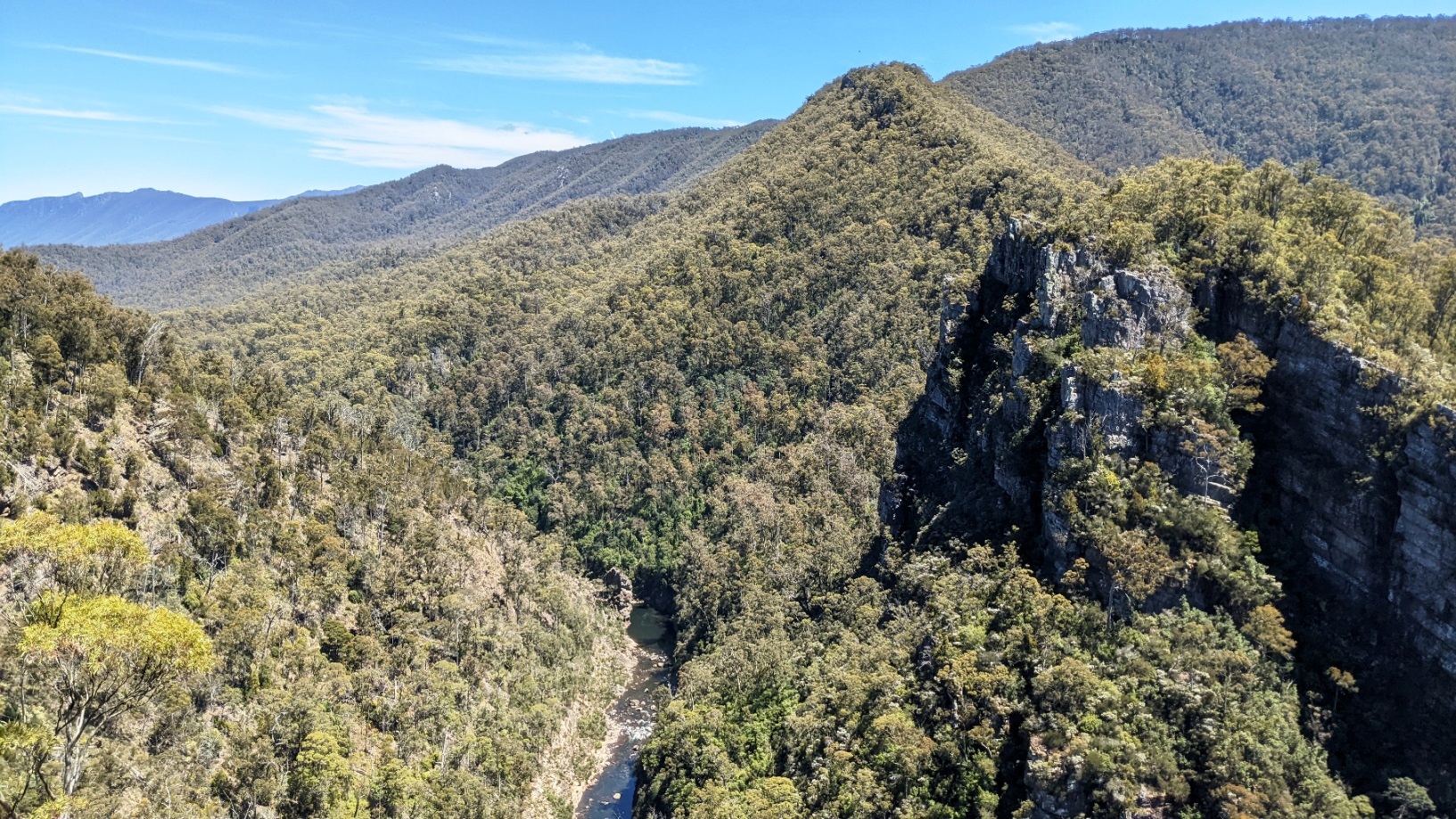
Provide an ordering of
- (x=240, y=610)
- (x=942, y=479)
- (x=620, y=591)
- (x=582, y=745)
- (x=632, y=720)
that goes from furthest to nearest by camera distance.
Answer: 1. (x=620, y=591)
2. (x=632, y=720)
3. (x=582, y=745)
4. (x=942, y=479)
5. (x=240, y=610)

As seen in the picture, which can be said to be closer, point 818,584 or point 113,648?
point 113,648

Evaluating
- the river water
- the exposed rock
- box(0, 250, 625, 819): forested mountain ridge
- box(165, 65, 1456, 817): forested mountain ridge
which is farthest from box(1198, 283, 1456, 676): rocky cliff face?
the exposed rock

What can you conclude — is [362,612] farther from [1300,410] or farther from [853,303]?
[853,303]

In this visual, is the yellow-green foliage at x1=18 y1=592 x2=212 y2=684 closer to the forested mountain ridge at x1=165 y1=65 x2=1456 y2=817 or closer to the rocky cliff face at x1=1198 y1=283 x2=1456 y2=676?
the forested mountain ridge at x1=165 y1=65 x2=1456 y2=817

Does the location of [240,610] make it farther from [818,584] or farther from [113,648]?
[818,584]

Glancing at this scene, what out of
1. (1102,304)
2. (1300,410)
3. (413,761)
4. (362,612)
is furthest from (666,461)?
(1300,410)

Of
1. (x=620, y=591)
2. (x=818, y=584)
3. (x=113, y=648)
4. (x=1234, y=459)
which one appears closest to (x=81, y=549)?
(x=113, y=648)
